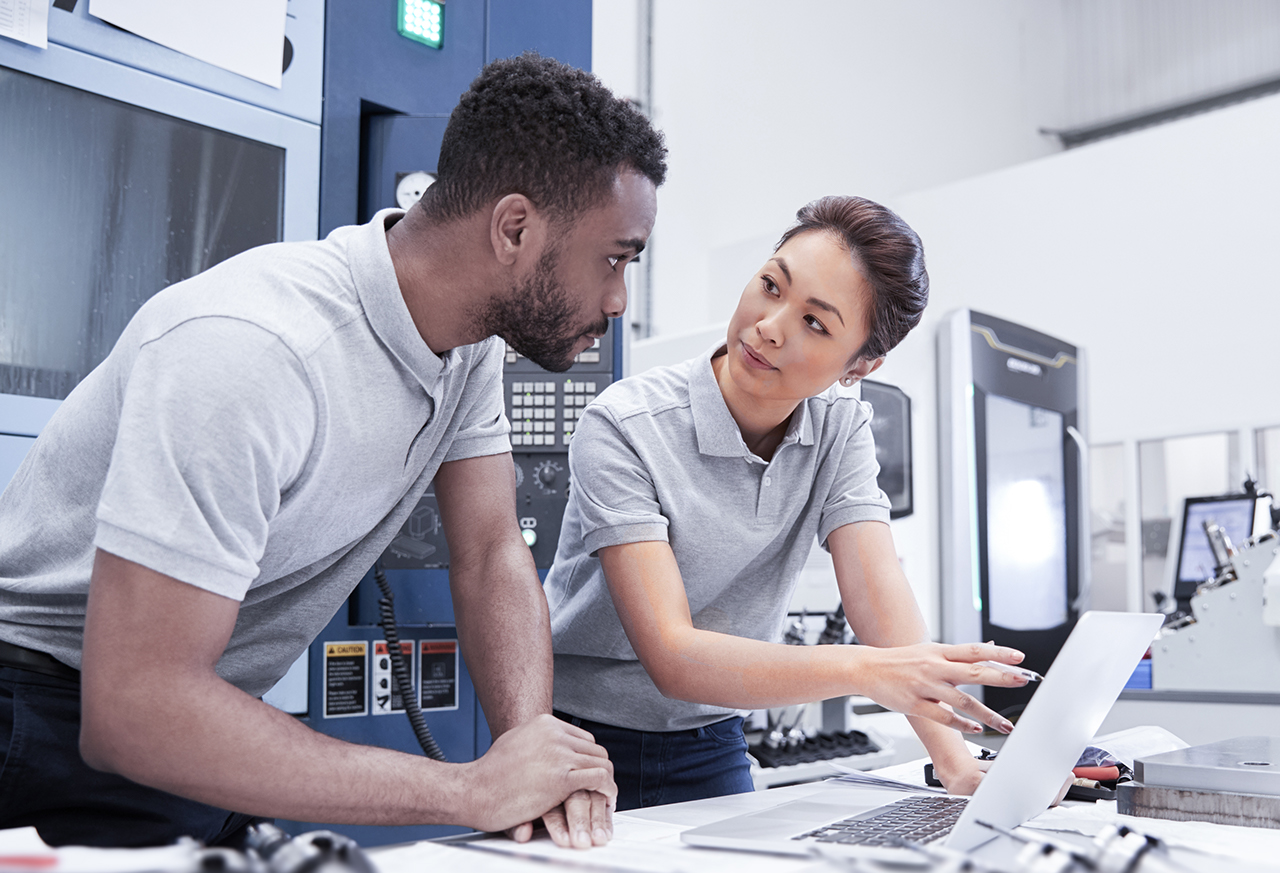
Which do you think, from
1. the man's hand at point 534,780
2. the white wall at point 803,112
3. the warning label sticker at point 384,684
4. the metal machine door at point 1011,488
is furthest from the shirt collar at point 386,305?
the white wall at point 803,112

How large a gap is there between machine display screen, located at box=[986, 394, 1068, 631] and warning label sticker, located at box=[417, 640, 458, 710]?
1.86 metres

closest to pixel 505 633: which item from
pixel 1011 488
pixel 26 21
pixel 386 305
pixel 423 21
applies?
pixel 386 305

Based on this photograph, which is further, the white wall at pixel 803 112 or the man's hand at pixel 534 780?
the white wall at pixel 803 112

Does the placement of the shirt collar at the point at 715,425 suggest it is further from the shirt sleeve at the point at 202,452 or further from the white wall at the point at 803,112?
the white wall at the point at 803,112

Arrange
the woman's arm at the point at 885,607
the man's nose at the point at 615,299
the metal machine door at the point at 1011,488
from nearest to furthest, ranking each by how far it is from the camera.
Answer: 1. the man's nose at the point at 615,299
2. the woman's arm at the point at 885,607
3. the metal machine door at the point at 1011,488

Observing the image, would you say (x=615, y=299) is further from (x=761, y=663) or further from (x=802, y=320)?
(x=761, y=663)

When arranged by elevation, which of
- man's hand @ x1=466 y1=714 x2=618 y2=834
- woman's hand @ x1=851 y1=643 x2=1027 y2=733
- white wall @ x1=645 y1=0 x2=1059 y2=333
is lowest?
man's hand @ x1=466 y1=714 x2=618 y2=834

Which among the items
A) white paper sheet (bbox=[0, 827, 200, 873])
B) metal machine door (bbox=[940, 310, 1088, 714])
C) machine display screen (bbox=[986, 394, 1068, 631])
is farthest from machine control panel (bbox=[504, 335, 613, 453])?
machine display screen (bbox=[986, 394, 1068, 631])

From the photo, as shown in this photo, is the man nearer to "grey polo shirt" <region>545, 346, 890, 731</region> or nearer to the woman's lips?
"grey polo shirt" <region>545, 346, 890, 731</region>

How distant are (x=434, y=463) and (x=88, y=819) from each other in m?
0.53

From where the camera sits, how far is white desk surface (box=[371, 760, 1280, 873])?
32.3 inches

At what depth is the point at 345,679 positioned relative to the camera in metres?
1.80

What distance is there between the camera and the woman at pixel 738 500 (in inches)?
53.8

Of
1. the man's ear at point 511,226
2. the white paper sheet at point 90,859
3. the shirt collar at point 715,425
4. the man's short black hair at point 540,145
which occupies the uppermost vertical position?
the man's short black hair at point 540,145
